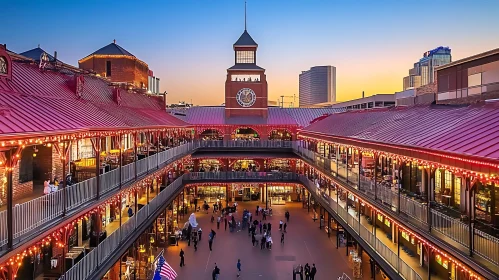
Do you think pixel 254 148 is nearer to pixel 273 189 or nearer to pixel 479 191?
pixel 273 189

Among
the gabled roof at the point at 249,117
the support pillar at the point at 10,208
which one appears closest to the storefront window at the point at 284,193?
the gabled roof at the point at 249,117

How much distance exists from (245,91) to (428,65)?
161 ft

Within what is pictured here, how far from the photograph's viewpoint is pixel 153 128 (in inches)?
958

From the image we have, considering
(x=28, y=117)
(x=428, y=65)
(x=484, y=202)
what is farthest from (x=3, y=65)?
(x=428, y=65)

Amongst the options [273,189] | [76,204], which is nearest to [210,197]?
[273,189]

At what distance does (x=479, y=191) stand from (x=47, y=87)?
65.8ft

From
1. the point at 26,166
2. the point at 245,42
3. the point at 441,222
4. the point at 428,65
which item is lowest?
the point at 441,222

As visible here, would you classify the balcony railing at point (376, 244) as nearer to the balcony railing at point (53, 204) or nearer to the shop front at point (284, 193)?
the balcony railing at point (53, 204)

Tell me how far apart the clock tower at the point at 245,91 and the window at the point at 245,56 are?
34.9 inches

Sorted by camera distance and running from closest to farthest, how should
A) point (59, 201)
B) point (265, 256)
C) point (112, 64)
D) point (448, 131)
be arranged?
point (59, 201)
point (448, 131)
point (265, 256)
point (112, 64)

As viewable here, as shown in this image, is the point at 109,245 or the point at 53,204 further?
the point at 109,245

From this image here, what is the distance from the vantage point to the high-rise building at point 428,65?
73562 mm

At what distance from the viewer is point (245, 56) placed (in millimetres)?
53844

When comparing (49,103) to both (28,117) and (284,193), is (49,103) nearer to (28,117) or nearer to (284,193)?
(28,117)
